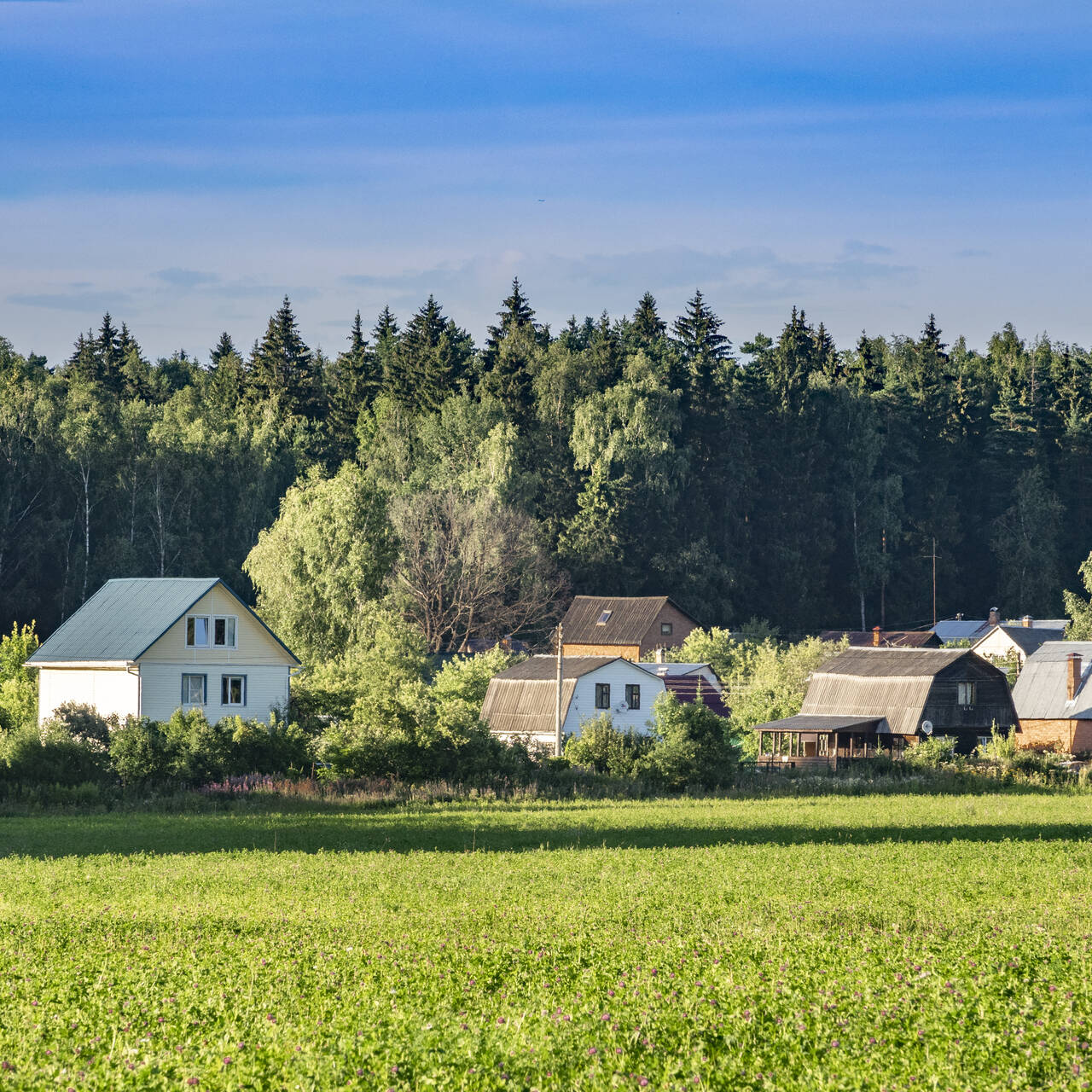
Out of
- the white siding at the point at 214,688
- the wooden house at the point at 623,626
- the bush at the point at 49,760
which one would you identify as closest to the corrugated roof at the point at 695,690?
the wooden house at the point at 623,626

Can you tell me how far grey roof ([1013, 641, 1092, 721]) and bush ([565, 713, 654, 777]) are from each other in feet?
95.1

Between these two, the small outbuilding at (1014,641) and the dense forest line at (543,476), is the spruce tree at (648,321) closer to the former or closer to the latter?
the dense forest line at (543,476)

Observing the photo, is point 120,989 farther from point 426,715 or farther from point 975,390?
point 975,390

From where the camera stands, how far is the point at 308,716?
51344 mm

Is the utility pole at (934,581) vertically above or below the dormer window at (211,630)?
above

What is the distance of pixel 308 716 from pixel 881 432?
77773mm

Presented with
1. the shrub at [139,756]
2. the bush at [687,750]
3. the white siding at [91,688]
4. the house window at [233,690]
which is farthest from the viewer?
the house window at [233,690]

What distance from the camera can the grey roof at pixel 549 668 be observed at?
62.8 m

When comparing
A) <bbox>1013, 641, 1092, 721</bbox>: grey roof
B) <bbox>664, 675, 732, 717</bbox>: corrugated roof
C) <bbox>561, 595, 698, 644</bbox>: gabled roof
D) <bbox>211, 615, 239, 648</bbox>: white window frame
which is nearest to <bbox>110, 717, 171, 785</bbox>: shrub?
<bbox>211, 615, 239, 648</bbox>: white window frame

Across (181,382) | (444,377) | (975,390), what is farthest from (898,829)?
(181,382)

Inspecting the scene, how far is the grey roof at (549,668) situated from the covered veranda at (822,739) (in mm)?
6949

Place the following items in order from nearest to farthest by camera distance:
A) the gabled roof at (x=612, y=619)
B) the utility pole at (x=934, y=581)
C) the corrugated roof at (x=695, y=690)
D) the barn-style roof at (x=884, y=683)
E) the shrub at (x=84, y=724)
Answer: the shrub at (x=84, y=724), the barn-style roof at (x=884, y=683), the corrugated roof at (x=695, y=690), the gabled roof at (x=612, y=619), the utility pole at (x=934, y=581)

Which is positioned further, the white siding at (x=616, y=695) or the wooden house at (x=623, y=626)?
the wooden house at (x=623, y=626)

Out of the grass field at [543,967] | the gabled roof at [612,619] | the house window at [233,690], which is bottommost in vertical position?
the grass field at [543,967]
